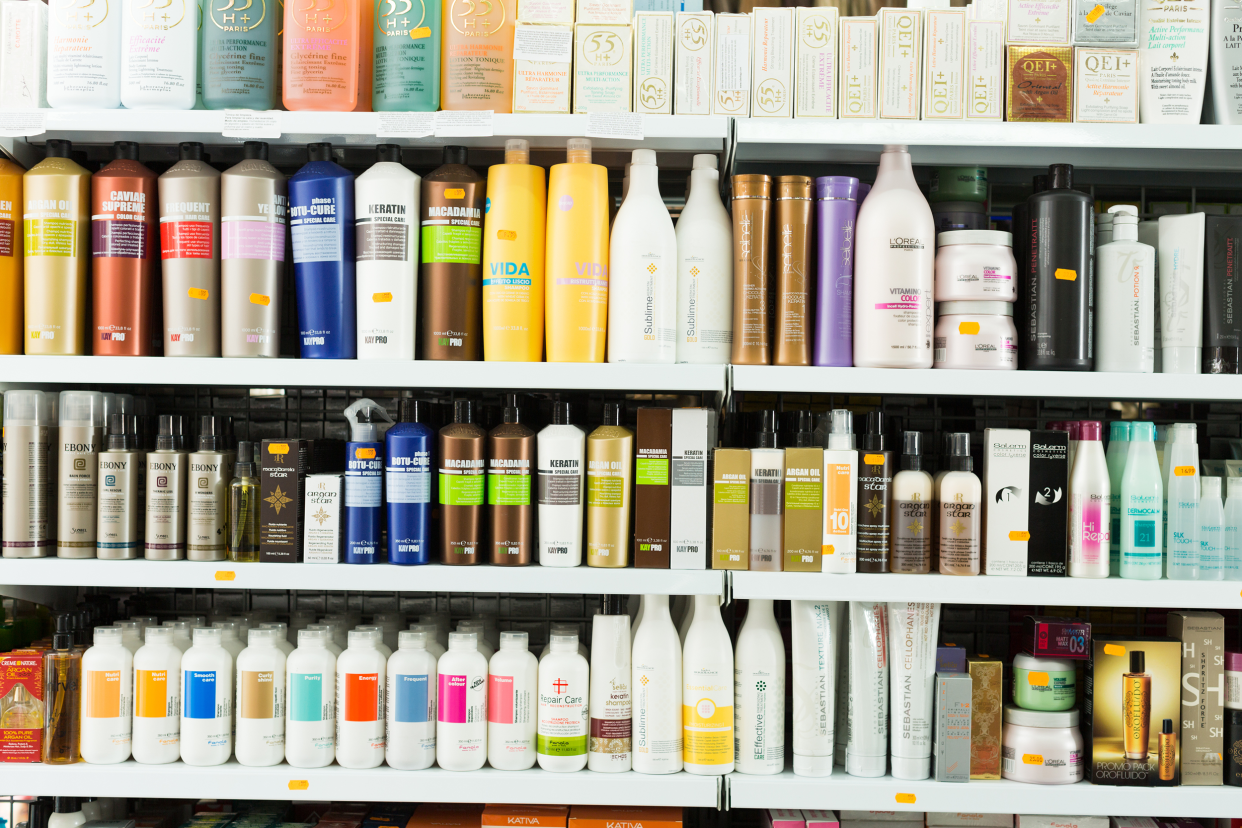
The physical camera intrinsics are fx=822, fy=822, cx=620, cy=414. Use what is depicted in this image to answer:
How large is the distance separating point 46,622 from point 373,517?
0.86 metres

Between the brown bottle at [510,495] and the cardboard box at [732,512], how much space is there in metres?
0.35

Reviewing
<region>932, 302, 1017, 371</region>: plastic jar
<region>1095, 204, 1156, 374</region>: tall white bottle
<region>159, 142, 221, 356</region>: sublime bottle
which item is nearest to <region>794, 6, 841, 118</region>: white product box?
<region>932, 302, 1017, 371</region>: plastic jar

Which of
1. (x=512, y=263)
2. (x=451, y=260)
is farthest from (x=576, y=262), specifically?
(x=451, y=260)

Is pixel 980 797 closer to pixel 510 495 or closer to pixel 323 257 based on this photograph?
pixel 510 495

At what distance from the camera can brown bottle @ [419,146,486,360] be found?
1.52 meters

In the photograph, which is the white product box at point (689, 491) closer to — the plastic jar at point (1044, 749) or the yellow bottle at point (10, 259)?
the plastic jar at point (1044, 749)

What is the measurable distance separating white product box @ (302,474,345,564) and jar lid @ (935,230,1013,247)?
1231mm

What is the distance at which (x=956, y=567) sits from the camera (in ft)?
4.90

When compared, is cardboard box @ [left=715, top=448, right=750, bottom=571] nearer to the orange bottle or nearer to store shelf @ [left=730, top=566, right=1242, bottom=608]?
store shelf @ [left=730, top=566, right=1242, bottom=608]

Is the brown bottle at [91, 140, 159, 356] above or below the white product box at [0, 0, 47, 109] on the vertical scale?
below

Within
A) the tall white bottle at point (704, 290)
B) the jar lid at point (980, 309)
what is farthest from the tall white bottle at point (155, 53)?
the jar lid at point (980, 309)

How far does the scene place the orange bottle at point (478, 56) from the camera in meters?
1.52

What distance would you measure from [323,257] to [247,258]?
0.45 ft

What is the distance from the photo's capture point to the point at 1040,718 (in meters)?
1.51
